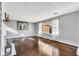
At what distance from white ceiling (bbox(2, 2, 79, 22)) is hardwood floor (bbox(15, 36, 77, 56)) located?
14.7 inches

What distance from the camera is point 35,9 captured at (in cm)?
141

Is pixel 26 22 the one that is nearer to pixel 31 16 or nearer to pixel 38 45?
pixel 31 16

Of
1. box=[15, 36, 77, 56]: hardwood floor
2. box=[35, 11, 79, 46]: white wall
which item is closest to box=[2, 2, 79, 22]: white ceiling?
box=[35, 11, 79, 46]: white wall

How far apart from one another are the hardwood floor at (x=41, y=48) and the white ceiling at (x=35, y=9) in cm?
37

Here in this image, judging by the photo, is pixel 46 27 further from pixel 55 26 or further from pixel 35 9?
pixel 35 9

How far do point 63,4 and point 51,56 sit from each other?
82 cm

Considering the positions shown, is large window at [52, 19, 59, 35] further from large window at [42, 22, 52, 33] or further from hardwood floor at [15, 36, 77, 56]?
hardwood floor at [15, 36, 77, 56]

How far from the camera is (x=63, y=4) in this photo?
137 cm

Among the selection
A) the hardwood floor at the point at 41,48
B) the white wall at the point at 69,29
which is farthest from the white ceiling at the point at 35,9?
the hardwood floor at the point at 41,48

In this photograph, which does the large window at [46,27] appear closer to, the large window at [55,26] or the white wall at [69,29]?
the large window at [55,26]

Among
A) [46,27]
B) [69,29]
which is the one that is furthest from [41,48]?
[69,29]

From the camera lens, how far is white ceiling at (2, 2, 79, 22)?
4.44 ft

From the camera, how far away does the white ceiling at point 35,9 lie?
1353mm

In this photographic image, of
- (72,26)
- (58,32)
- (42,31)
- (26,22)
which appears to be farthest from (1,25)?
(72,26)
